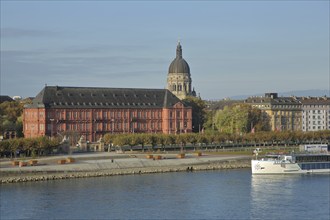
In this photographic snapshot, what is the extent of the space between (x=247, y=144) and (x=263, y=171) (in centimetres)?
4003

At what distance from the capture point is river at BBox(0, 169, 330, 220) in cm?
5709

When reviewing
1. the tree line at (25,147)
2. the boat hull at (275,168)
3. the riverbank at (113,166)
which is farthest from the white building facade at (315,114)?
the tree line at (25,147)

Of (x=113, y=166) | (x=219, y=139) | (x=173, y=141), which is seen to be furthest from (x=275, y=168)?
(x=219, y=139)

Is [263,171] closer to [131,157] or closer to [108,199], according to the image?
[131,157]

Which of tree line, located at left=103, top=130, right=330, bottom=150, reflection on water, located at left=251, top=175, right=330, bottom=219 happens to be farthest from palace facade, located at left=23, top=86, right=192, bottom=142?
reflection on water, located at left=251, top=175, right=330, bottom=219

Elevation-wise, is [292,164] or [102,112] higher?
[102,112]

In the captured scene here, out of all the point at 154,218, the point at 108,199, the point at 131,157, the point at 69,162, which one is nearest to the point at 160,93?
the point at 131,157

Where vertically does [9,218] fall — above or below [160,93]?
below

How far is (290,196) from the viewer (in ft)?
216

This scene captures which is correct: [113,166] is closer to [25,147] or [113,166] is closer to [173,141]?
[25,147]

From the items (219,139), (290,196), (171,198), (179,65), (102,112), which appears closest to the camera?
(171,198)

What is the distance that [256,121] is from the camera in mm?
152125

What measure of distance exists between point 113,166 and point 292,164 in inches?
780

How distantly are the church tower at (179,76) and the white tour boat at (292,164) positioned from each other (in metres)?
81.3
